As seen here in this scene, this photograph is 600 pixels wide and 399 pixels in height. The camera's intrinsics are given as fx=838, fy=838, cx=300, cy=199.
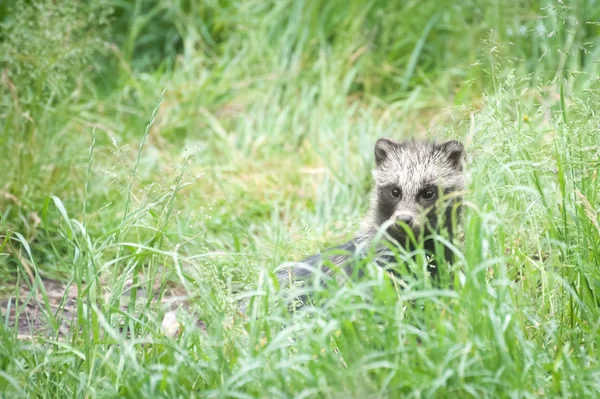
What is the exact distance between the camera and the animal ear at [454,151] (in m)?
5.05

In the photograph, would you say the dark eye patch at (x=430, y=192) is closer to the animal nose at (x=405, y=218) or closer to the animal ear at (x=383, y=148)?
the animal nose at (x=405, y=218)

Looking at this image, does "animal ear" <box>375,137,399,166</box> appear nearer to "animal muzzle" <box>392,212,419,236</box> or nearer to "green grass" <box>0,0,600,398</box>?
"green grass" <box>0,0,600,398</box>

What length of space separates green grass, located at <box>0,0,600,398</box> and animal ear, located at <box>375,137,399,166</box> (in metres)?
0.46

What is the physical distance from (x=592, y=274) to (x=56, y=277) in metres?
3.45

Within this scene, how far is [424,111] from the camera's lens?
8.04 m

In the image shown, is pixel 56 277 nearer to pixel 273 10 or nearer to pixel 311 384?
pixel 311 384

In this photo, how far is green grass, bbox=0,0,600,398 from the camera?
3221mm

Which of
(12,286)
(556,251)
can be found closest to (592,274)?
(556,251)

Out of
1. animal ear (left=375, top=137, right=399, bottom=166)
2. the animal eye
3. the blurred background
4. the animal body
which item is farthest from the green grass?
animal ear (left=375, top=137, right=399, bottom=166)

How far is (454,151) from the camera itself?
508cm

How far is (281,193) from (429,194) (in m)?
2.08

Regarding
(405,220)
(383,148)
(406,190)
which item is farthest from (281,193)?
(405,220)

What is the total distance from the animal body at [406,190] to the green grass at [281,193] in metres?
0.22

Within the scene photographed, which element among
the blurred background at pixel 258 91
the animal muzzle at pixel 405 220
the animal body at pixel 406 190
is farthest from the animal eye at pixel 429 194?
the blurred background at pixel 258 91
